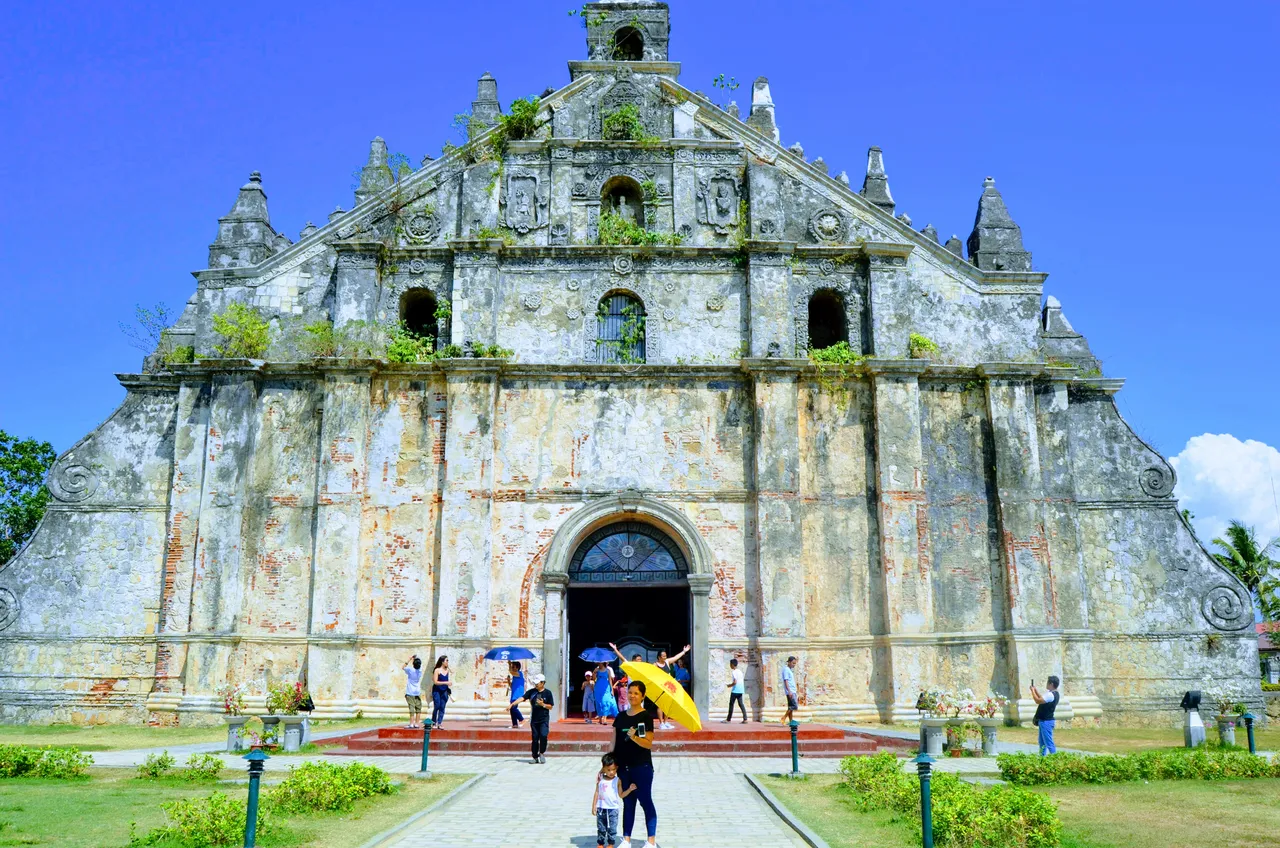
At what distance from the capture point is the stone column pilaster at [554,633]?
69.9 feet

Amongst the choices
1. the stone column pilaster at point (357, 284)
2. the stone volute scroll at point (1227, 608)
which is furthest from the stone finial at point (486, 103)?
the stone volute scroll at point (1227, 608)

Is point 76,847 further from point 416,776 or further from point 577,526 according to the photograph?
point 577,526

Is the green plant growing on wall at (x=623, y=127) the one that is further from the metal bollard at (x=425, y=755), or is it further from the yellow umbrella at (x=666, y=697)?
the yellow umbrella at (x=666, y=697)

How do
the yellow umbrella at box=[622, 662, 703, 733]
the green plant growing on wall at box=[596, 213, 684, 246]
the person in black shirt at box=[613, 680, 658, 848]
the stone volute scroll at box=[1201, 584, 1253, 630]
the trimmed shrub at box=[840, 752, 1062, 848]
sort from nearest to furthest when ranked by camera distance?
the person in black shirt at box=[613, 680, 658, 848] < the trimmed shrub at box=[840, 752, 1062, 848] < the yellow umbrella at box=[622, 662, 703, 733] < the stone volute scroll at box=[1201, 584, 1253, 630] < the green plant growing on wall at box=[596, 213, 684, 246]

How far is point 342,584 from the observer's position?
70.5ft

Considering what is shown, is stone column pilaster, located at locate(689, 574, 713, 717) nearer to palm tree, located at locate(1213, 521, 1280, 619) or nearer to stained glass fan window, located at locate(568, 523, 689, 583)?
stained glass fan window, located at locate(568, 523, 689, 583)

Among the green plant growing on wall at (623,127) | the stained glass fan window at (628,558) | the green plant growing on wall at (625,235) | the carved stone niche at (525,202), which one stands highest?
the green plant growing on wall at (623,127)

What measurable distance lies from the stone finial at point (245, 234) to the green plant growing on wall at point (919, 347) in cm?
1447

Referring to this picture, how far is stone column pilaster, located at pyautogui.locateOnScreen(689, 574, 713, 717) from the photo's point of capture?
69.4 ft

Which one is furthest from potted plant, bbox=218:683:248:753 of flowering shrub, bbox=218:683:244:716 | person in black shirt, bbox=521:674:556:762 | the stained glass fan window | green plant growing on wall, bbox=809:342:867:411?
green plant growing on wall, bbox=809:342:867:411

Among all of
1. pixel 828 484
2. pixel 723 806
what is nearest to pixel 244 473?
pixel 828 484

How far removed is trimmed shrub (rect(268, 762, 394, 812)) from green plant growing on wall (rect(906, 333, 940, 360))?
15.1 m

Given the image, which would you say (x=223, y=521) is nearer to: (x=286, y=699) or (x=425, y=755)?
(x=286, y=699)

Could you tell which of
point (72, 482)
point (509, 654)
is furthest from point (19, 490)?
point (509, 654)
